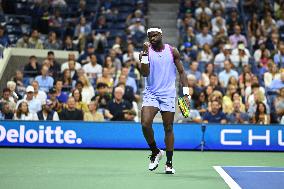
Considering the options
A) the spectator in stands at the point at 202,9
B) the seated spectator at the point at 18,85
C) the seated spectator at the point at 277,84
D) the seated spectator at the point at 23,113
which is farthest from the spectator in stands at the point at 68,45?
the seated spectator at the point at 277,84

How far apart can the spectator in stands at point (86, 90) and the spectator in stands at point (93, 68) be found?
57.7 inches

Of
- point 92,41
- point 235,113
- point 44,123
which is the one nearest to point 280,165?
point 235,113

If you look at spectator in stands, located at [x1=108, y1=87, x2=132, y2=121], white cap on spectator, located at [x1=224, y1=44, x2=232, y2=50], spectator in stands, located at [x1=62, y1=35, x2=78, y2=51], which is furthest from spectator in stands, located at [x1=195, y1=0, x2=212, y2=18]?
spectator in stands, located at [x1=108, y1=87, x2=132, y2=121]

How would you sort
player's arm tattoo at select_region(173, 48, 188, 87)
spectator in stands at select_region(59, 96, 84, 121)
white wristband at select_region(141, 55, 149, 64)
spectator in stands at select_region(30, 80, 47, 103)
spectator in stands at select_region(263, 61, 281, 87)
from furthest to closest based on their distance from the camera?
spectator in stands at select_region(263, 61, 281, 87) → spectator in stands at select_region(30, 80, 47, 103) → spectator in stands at select_region(59, 96, 84, 121) → player's arm tattoo at select_region(173, 48, 188, 87) → white wristband at select_region(141, 55, 149, 64)

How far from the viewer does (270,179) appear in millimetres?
9031

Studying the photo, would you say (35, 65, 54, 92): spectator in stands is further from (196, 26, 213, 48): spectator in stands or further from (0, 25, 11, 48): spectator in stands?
(196, 26, 213, 48): spectator in stands

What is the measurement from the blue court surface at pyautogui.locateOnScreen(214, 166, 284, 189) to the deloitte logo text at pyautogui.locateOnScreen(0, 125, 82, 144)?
4.65 meters

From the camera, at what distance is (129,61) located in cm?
1878

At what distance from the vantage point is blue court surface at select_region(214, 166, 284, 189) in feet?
27.5

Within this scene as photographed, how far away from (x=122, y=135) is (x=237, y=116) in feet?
10.3

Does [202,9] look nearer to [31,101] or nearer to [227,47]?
[227,47]

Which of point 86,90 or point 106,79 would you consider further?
point 106,79

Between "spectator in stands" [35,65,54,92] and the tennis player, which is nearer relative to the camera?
the tennis player

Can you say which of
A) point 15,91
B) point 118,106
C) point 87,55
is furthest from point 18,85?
point 87,55
